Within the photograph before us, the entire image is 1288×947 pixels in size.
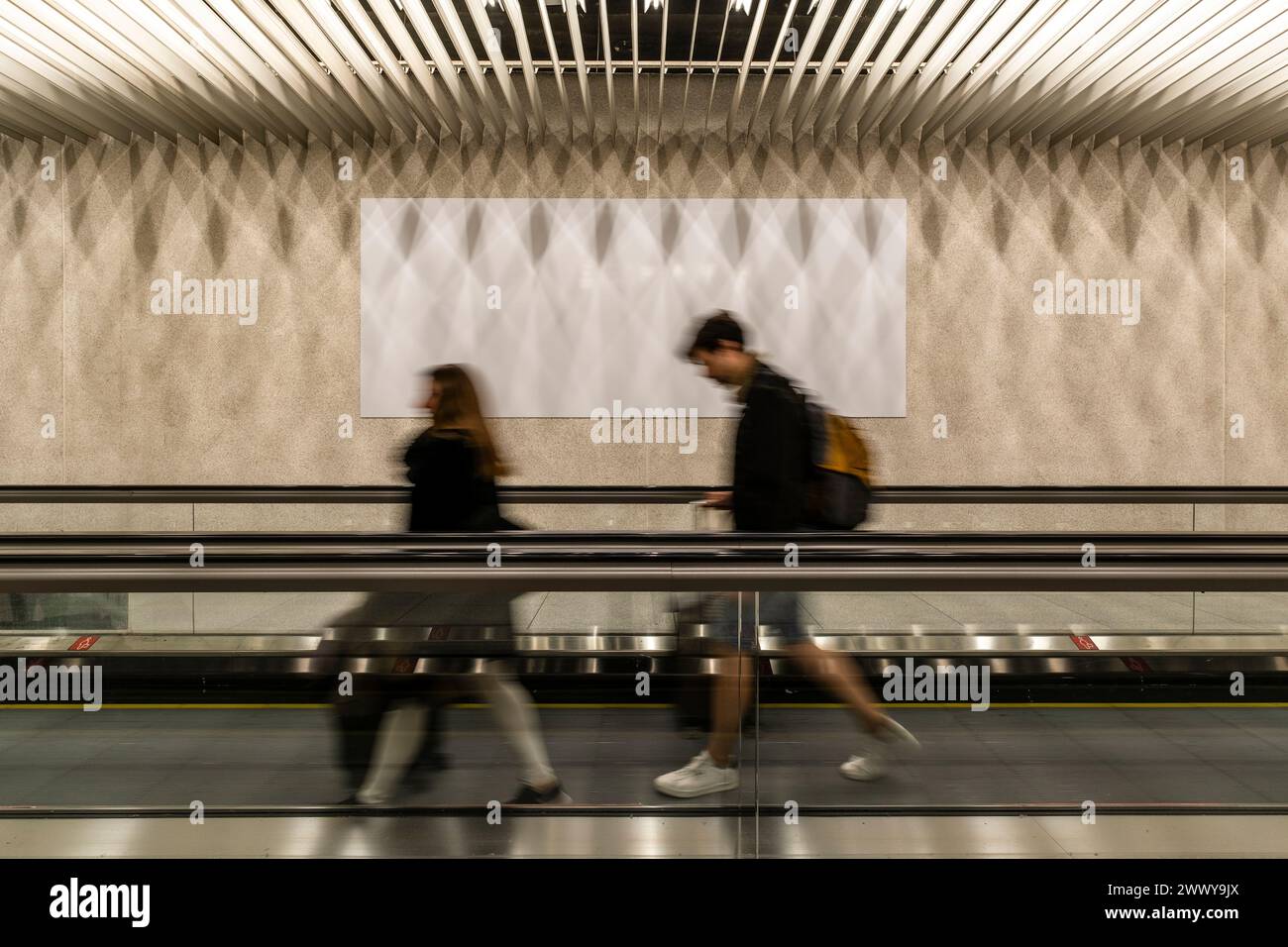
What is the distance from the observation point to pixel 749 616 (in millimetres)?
2420

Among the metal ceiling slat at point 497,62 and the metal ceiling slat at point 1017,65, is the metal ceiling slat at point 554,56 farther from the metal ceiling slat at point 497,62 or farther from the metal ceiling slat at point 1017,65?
the metal ceiling slat at point 1017,65

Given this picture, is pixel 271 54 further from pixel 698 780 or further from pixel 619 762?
pixel 698 780

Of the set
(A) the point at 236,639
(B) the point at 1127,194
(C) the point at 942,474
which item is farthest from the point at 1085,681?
(B) the point at 1127,194

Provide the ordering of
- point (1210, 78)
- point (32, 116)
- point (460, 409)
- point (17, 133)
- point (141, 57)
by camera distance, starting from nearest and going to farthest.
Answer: point (460, 409)
point (141, 57)
point (1210, 78)
point (32, 116)
point (17, 133)

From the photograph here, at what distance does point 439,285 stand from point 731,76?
3140 millimetres

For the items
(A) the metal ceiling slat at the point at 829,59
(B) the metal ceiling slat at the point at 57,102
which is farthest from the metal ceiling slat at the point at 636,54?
(B) the metal ceiling slat at the point at 57,102

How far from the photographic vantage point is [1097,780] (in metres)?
2.53

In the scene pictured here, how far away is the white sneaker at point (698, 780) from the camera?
2436mm

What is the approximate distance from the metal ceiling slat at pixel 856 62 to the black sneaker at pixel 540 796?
4.93 metres

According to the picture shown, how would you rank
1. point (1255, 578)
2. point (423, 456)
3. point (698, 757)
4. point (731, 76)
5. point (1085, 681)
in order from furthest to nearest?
1. point (731, 76)
2. point (423, 456)
3. point (1085, 681)
4. point (698, 757)
5. point (1255, 578)

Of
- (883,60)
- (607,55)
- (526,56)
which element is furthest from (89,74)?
(883,60)

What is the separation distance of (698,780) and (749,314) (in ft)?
19.3

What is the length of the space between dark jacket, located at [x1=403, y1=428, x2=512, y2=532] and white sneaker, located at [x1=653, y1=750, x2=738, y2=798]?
1154 mm
